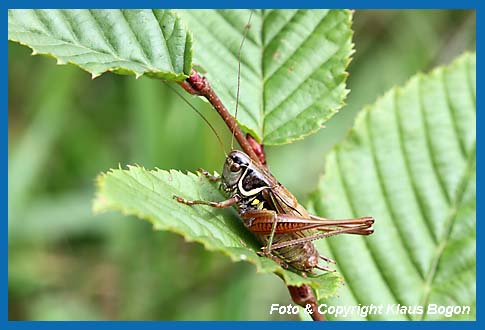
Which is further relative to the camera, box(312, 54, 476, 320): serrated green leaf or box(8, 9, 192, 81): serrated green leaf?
box(312, 54, 476, 320): serrated green leaf

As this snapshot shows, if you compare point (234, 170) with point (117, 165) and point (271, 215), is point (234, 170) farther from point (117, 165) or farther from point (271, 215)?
point (117, 165)

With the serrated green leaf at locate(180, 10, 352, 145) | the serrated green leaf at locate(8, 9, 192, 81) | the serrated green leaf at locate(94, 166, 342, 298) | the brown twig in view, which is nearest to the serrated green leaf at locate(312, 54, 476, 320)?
the serrated green leaf at locate(180, 10, 352, 145)

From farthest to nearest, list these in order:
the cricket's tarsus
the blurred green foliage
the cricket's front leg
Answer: the blurred green foliage
the cricket's tarsus
the cricket's front leg

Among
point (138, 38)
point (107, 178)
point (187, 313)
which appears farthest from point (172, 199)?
point (187, 313)

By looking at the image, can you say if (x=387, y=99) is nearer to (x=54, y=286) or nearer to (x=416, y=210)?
(x=416, y=210)

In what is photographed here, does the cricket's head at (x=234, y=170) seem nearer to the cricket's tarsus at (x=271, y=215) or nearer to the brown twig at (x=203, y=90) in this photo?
the cricket's tarsus at (x=271, y=215)

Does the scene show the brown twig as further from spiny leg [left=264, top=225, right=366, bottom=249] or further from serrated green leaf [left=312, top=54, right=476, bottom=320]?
serrated green leaf [left=312, top=54, right=476, bottom=320]
